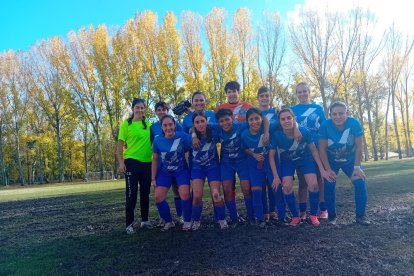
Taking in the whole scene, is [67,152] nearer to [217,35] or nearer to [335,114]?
[217,35]

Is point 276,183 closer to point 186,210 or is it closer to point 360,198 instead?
point 360,198

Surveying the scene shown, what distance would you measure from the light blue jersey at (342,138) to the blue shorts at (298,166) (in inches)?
13.2

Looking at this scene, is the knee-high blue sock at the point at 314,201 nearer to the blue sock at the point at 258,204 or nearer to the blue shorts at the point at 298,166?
the blue shorts at the point at 298,166

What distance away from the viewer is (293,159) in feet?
15.8

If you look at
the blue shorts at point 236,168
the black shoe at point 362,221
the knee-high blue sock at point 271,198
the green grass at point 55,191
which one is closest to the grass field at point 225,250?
the black shoe at point 362,221

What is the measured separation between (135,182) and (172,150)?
2.70 ft

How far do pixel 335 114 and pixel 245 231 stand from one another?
216cm

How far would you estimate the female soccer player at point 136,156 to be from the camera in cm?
507

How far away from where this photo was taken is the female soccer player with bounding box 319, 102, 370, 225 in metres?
4.63

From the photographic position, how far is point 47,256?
3.88m

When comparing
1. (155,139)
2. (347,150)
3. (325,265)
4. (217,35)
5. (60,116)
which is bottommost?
(325,265)

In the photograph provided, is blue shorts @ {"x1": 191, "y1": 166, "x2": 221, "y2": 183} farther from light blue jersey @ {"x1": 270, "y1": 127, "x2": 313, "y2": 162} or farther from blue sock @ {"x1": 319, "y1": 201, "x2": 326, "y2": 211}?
blue sock @ {"x1": 319, "y1": 201, "x2": 326, "y2": 211}

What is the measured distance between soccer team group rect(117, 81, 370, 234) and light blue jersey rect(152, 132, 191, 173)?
0.05 ft

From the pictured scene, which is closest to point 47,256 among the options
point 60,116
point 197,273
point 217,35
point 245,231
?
point 197,273
